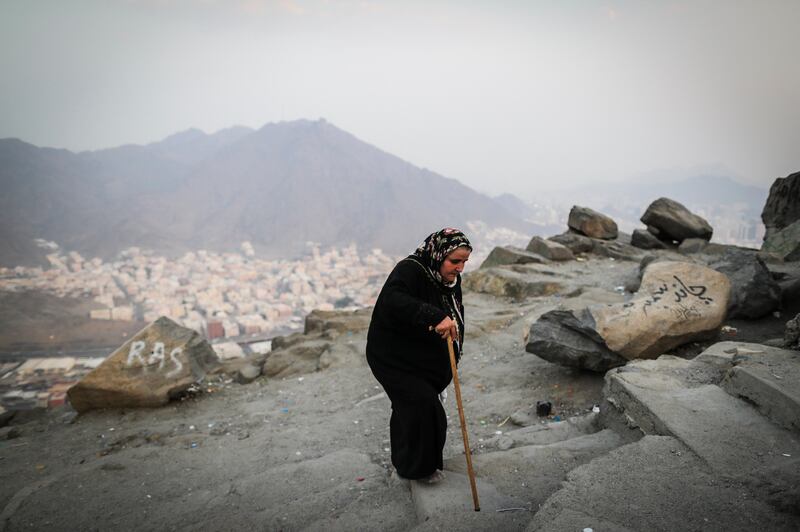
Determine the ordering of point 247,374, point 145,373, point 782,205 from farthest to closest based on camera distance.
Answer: point 782,205 → point 247,374 → point 145,373

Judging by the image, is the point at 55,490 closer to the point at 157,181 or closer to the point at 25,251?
the point at 25,251

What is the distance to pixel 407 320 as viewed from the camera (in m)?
2.87

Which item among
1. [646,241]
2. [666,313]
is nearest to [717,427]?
[666,313]

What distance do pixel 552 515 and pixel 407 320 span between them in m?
1.33

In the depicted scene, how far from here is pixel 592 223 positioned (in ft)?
46.2

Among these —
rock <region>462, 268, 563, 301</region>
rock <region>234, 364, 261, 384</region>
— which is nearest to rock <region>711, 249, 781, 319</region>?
rock <region>462, 268, 563, 301</region>

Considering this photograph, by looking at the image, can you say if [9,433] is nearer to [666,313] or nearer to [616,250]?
[666,313]

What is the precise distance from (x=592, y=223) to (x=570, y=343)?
10.3 m

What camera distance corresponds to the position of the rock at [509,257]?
11805 mm

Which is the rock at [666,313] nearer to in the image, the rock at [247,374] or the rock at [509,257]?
the rock at [247,374]

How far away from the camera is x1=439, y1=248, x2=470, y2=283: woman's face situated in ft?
9.66

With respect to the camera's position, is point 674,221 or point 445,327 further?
point 674,221

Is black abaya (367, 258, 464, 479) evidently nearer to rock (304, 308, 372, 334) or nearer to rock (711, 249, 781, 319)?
rock (711, 249, 781, 319)

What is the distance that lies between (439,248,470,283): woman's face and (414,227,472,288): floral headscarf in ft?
0.07
